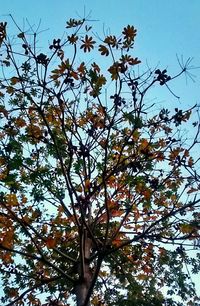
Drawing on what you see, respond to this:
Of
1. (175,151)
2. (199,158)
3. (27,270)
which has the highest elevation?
(175,151)

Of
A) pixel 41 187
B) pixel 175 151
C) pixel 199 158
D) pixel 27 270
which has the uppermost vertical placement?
pixel 175 151

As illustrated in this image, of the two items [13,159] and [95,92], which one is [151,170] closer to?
[95,92]

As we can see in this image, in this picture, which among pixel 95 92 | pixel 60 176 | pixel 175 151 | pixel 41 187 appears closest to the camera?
pixel 95 92

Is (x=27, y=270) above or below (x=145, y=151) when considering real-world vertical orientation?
below

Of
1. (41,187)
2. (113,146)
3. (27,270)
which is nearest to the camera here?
(41,187)

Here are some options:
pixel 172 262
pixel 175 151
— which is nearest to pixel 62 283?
pixel 172 262

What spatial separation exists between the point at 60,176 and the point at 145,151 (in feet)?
7.35

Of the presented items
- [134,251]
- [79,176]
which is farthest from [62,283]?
[79,176]

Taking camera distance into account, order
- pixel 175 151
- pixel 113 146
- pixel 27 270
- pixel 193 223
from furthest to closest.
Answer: pixel 27 270 → pixel 113 146 → pixel 175 151 → pixel 193 223

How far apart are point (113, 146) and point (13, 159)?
1.67 meters

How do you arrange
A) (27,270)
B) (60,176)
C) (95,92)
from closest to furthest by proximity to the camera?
(95,92) → (60,176) → (27,270)

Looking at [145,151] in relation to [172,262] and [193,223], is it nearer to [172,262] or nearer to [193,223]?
[193,223]

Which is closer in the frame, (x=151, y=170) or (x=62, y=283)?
(x=151, y=170)

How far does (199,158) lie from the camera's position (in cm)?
416
